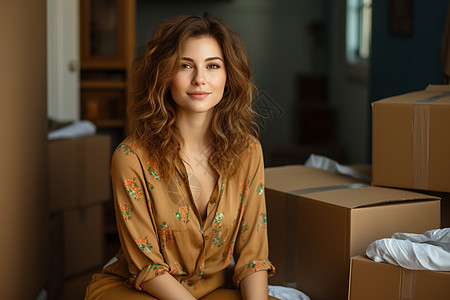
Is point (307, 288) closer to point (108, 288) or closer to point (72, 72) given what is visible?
point (108, 288)

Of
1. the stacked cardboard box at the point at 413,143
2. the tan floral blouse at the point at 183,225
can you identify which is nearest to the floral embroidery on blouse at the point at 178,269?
the tan floral blouse at the point at 183,225

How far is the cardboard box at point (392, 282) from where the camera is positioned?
1.21 m

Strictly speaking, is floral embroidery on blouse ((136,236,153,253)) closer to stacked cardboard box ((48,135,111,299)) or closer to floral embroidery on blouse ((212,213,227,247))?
floral embroidery on blouse ((212,213,227,247))

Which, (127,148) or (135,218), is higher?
(127,148)

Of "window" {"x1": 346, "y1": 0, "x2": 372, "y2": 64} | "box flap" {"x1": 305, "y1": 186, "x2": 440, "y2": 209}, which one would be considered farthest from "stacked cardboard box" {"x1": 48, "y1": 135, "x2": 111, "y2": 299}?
"window" {"x1": 346, "y1": 0, "x2": 372, "y2": 64}

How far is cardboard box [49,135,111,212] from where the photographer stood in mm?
A: 2445

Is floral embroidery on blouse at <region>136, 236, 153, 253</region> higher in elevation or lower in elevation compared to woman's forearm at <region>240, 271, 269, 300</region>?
higher

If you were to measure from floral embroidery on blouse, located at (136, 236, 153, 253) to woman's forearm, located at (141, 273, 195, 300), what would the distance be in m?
0.07

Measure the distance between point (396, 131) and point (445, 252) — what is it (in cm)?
46

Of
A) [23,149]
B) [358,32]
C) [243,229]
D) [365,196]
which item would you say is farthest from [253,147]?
[358,32]

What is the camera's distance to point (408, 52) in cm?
266

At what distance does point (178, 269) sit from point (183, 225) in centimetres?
11

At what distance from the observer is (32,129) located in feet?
5.99

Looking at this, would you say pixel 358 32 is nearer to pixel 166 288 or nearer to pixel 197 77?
pixel 197 77
